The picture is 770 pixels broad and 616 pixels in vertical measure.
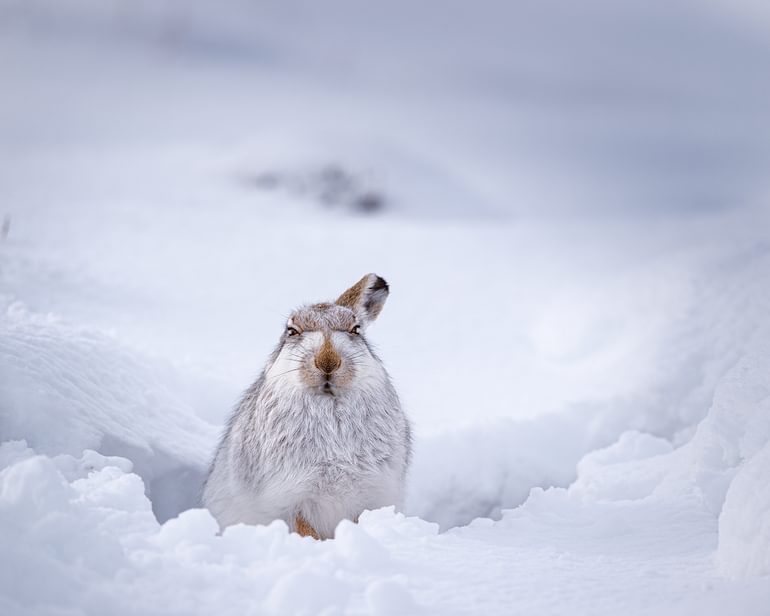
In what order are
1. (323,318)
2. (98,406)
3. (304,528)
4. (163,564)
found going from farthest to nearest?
(98,406), (323,318), (304,528), (163,564)

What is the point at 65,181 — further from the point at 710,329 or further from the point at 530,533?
the point at 530,533

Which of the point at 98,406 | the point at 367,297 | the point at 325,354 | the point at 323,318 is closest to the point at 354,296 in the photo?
the point at 367,297

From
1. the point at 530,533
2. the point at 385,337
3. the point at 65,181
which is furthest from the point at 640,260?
the point at 65,181

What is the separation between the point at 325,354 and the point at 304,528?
95 cm

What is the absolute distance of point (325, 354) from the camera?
14.1 ft

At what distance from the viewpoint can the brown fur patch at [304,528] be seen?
4.24 meters

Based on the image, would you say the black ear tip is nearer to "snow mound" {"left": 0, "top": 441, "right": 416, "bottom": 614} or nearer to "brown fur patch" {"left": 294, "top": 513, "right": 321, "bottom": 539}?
"brown fur patch" {"left": 294, "top": 513, "right": 321, "bottom": 539}

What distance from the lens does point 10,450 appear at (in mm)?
4477

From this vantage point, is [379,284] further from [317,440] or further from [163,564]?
[163,564]

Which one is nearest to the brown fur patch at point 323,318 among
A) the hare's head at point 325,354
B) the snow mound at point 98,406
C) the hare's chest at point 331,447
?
the hare's head at point 325,354

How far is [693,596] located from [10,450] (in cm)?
365

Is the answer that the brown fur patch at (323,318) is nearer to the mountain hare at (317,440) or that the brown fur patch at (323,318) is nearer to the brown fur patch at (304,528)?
the mountain hare at (317,440)

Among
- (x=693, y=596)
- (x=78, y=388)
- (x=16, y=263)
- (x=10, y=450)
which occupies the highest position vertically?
(x=16, y=263)

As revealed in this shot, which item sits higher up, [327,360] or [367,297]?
[367,297]
